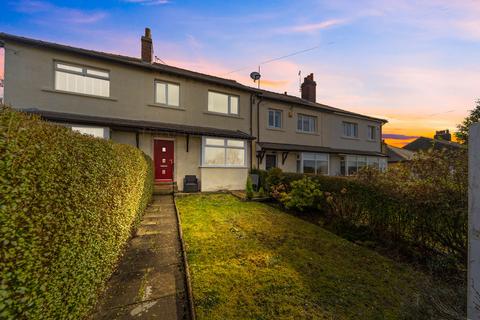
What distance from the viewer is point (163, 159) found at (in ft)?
38.9

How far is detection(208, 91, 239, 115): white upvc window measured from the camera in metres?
13.7

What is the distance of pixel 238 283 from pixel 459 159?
475 centimetres

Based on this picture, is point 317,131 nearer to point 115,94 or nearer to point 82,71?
point 115,94

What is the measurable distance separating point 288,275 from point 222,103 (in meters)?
12.1

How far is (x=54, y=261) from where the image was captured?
1.83 meters

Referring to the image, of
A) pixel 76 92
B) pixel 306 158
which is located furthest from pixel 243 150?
pixel 76 92

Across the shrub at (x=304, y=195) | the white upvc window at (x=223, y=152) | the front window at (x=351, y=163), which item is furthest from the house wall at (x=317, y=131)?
the shrub at (x=304, y=195)

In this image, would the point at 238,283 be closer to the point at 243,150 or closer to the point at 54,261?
the point at 54,261

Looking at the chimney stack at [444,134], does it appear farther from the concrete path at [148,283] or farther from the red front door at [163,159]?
the concrete path at [148,283]

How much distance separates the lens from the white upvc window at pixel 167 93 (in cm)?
1215

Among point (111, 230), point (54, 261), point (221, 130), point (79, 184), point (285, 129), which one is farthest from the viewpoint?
point (285, 129)

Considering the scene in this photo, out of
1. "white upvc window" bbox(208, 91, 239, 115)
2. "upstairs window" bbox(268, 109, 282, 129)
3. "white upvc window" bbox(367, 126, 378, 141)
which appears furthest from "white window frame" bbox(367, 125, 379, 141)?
"white upvc window" bbox(208, 91, 239, 115)

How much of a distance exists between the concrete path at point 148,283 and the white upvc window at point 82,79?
28.6 ft

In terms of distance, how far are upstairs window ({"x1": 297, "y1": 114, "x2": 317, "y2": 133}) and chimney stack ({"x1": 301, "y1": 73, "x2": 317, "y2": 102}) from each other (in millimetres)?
4002
